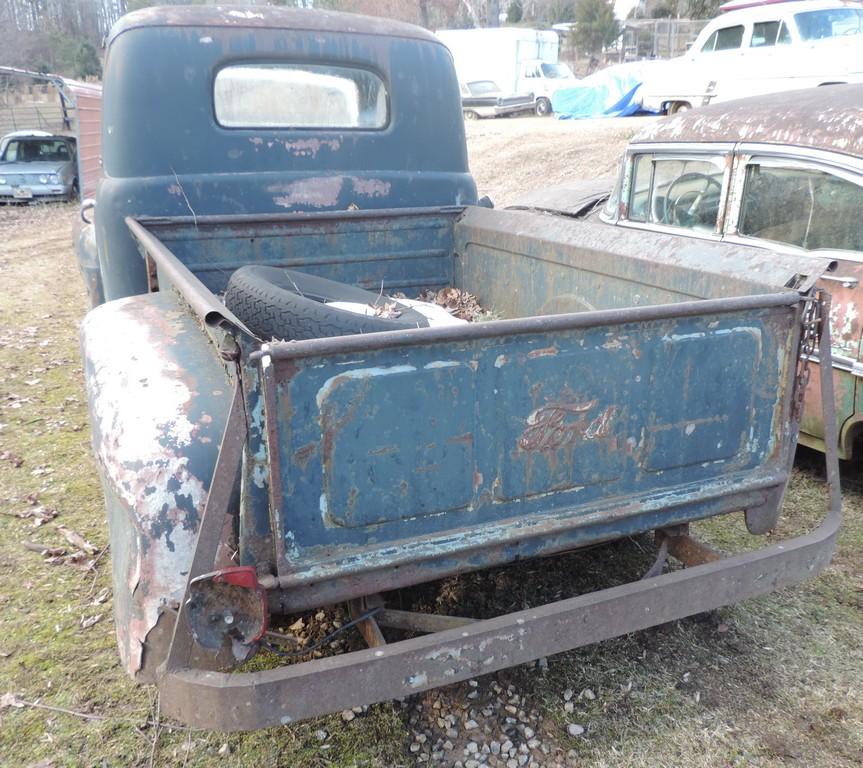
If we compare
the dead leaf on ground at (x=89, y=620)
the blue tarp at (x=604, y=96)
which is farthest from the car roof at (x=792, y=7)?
the dead leaf on ground at (x=89, y=620)

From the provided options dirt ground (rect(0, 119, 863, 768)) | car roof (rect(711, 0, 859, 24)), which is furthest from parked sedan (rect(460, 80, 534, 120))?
dirt ground (rect(0, 119, 863, 768))

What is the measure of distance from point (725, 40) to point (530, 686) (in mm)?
13115

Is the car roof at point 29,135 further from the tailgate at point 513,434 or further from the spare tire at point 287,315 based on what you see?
the tailgate at point 513,434

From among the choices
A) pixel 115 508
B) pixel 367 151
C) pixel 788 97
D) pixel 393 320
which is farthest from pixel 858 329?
pixel 115 508

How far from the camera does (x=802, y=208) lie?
4082 millimetres

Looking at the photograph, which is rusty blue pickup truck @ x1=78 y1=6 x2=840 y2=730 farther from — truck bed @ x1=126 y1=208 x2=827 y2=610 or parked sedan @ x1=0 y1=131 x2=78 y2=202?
parked sedan @ x1=0 y1=131 x2=78 y2=202

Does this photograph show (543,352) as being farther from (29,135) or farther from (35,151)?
(29,135)

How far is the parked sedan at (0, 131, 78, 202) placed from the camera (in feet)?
46.5

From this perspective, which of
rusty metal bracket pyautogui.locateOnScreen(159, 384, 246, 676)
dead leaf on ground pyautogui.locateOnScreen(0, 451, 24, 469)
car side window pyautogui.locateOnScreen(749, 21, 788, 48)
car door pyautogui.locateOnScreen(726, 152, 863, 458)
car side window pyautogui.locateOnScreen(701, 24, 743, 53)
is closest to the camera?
rusty metal bracket pyautogui.locateOnScreen(159, 384, 246, 676)

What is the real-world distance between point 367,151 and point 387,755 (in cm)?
295

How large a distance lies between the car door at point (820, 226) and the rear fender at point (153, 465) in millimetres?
2750

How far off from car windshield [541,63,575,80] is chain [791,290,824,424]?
2574 cm

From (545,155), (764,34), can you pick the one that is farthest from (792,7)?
(545,155)

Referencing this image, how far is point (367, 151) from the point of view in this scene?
4125 millimetres
